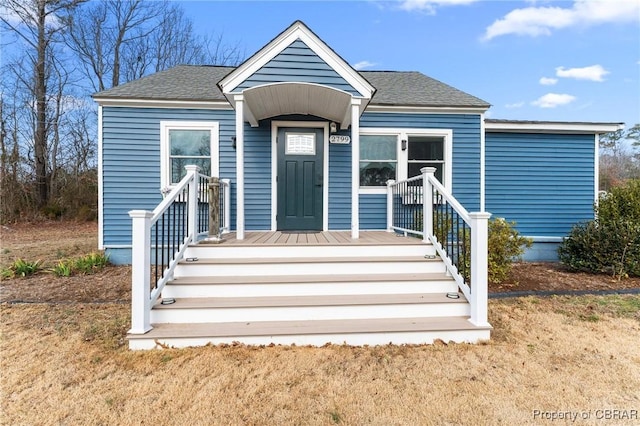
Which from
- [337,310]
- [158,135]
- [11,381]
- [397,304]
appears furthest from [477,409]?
[158,135]

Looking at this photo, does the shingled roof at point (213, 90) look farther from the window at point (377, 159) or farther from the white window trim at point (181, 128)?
the window at point (377, 159)

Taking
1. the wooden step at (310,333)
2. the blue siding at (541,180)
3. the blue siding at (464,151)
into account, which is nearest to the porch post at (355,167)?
the wooden step at (310,333)

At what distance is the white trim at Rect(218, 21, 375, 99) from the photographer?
13.8ft

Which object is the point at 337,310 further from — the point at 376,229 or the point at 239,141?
the point at 376,229

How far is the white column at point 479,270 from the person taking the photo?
2.80m

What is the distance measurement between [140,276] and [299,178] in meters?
3.50

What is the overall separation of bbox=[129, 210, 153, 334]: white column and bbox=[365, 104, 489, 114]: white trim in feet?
14.9

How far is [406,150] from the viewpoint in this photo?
19.4 ft

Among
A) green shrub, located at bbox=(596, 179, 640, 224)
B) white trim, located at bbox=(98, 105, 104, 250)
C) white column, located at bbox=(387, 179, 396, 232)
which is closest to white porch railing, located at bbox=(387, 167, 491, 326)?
white column, located at bbox=(387, 179, 396, 232)

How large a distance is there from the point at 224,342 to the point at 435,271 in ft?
7.55

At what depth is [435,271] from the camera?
3.40m

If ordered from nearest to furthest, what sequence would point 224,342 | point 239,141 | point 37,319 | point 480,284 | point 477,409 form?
point 477,409 < point 224,342 < point 480,284 < point 37,319 < point 239,141

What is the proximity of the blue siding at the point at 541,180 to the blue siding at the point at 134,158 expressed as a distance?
18.1 feet

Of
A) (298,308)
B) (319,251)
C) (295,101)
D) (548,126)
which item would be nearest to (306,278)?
(298,308)
